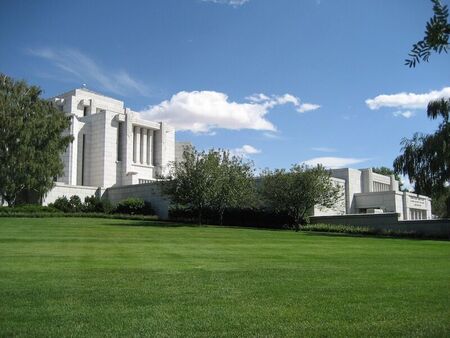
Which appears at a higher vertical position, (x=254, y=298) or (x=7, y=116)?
(x=7, y=116)

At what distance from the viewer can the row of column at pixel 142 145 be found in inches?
3182

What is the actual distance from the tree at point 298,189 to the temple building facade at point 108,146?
33.2 meters

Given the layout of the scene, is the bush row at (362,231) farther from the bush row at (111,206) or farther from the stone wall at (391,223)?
the bush row at (111,206)

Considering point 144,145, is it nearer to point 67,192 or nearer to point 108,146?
point 108,146

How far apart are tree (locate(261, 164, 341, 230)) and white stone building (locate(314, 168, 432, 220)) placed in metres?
12.0

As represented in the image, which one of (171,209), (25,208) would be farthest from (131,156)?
(25,208)

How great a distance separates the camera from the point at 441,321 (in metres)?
7.14

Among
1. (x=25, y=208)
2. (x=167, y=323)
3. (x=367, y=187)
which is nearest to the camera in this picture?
(x=167, y=323)

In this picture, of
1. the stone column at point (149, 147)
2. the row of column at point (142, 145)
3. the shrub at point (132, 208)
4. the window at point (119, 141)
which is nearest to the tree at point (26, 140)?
the shrub at point (132, 208)

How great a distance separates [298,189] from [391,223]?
335 inches

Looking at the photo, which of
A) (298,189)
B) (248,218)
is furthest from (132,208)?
(298,189)

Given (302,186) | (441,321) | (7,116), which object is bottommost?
(441,321)

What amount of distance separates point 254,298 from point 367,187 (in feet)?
193

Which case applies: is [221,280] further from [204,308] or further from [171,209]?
[171,209]
